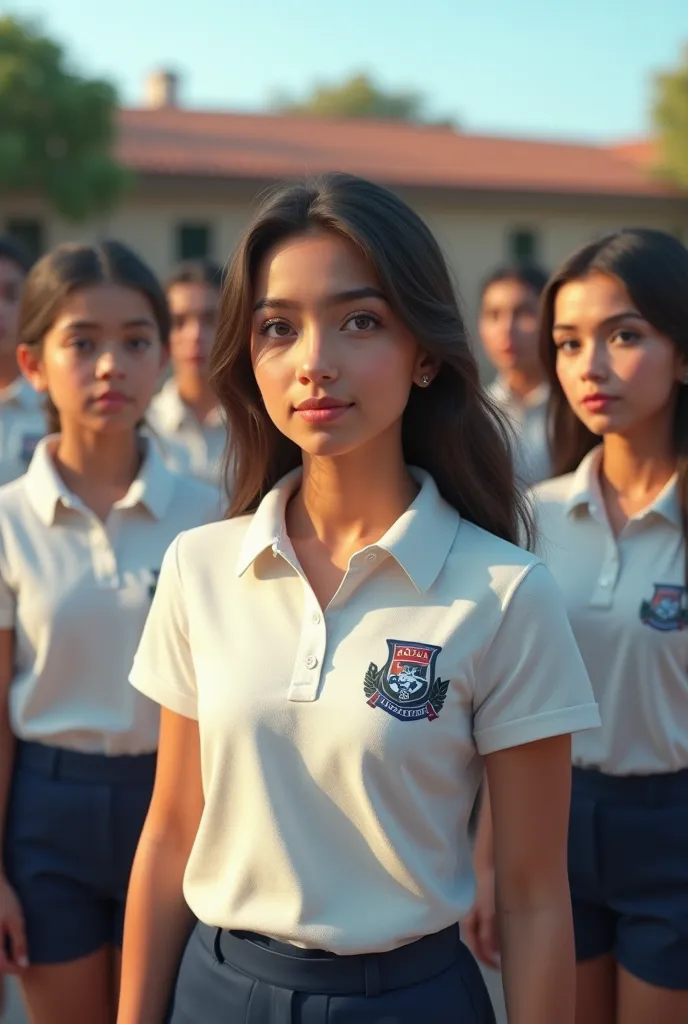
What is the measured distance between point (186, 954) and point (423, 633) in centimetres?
67

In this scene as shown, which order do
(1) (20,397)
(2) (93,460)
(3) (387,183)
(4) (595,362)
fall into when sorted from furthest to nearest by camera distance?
1. (3) (387,183)
2. (1) (20,397)
3. (2) (93,460)
4. (4) (595,362)

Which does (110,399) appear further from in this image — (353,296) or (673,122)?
(673,122)

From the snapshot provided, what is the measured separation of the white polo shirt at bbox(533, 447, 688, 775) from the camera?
2.70m

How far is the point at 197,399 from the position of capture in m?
5.94

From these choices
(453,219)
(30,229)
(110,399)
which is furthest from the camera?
(453,219)

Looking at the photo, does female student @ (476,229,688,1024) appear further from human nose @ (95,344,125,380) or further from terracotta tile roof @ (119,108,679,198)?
terracotta tile roof @ (119,108,679,198)

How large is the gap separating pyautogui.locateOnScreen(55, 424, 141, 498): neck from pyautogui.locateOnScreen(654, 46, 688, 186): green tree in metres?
27.6

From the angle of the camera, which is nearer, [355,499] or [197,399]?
[355,499]

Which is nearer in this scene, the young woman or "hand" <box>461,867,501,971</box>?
the young woman

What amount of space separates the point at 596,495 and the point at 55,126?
21.9 metres

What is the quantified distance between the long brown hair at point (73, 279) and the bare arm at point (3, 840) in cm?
80

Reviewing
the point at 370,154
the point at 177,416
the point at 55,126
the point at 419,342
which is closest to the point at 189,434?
the point at 177,416

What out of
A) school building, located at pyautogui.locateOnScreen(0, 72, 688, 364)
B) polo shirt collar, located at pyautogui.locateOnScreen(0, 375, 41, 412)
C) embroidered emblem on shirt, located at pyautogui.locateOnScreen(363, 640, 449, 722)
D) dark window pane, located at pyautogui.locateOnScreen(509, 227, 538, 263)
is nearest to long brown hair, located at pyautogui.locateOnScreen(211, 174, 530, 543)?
embroidered emblem on shirt, located at pyautogui.locateOnScreen(363, 640, 449, 722)

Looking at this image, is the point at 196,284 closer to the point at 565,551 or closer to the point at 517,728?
the point at 565,551
